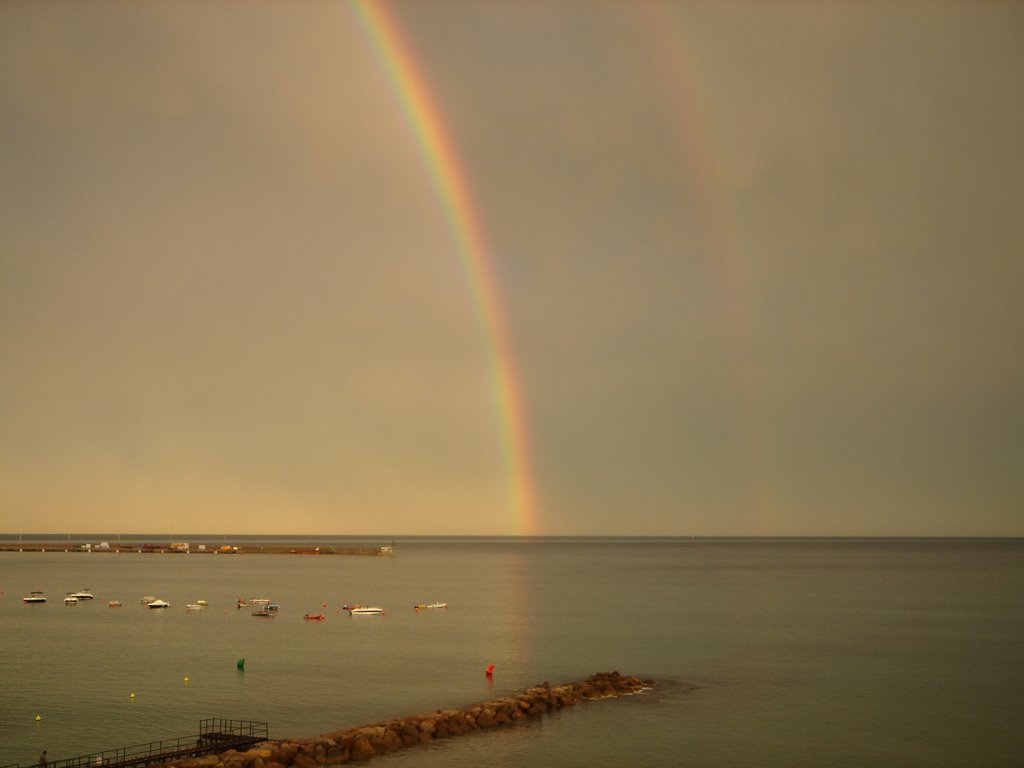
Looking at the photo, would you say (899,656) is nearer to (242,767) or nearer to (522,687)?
(522,687)

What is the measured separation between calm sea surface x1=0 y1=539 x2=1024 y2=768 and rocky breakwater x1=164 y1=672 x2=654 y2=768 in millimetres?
1164

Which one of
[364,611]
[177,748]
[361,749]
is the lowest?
[361,749]

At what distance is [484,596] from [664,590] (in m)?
30.1

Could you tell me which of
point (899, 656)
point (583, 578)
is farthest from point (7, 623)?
point (583, 578)

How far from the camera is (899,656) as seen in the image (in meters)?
66.9

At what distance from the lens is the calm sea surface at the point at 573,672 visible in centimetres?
4031

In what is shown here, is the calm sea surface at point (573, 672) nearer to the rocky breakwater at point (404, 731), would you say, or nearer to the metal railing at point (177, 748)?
the rocky breakwater at point (404, 731)

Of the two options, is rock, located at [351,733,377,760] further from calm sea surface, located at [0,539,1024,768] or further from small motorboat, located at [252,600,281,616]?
small motorboat, located at [252,600,281,616]

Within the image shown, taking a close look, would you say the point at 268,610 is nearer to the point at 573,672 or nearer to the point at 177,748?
the point at 573,672

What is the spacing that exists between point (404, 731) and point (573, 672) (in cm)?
2200

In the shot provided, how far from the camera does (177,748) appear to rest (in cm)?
3703

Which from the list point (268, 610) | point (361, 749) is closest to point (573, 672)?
point (361, 749)

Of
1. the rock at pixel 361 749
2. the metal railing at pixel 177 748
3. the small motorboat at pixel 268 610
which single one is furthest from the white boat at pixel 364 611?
the rock at pixel 361 749

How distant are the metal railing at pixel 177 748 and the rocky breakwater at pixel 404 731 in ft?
3.60
